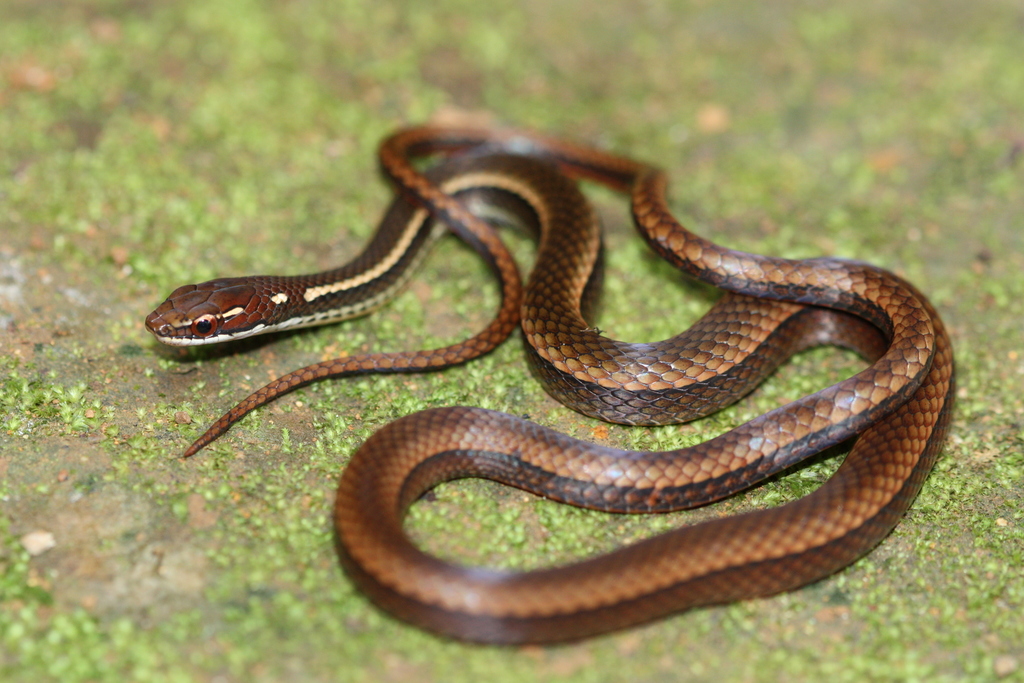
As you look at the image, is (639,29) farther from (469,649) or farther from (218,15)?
(469,649)

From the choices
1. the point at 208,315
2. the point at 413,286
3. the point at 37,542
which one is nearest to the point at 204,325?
the point at 208,315

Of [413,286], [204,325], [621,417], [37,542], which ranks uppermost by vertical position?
[621,417]

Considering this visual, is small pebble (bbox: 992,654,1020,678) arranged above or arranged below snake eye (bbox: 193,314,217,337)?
above

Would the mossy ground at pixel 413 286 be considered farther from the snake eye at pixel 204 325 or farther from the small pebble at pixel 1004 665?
the snake eye at pixel 204 325

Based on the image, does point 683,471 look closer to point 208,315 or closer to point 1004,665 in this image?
point 1004,665

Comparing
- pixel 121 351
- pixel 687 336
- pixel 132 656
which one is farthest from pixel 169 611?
pixel 687 336

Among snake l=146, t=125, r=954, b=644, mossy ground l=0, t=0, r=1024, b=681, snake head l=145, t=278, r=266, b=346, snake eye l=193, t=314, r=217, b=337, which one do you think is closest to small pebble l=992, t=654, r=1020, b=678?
mossy ground l=0, t=0, r=1024, b=681

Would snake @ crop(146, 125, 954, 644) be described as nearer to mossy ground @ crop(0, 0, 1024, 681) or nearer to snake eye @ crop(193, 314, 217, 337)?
snake eye @ crop(193, 314, 217, 337)
